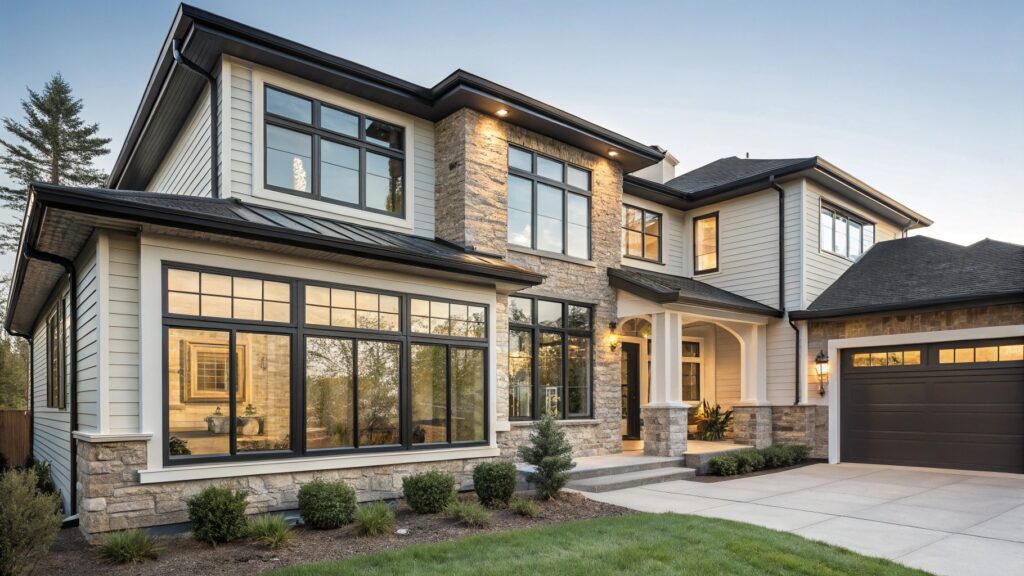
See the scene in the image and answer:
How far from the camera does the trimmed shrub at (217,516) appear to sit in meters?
5.48

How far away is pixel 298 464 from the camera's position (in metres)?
6.68

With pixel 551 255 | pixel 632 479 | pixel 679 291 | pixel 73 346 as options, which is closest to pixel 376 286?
pixel 73 346

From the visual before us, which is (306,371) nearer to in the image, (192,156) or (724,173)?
→ (192,156)

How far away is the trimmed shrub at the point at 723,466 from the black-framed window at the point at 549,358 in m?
2.27

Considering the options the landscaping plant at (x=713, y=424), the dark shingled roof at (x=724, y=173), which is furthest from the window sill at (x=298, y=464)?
the dark shingled roof at (x=724, y=173)

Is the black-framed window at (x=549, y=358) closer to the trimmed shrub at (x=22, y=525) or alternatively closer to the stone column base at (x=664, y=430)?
the stone column base at (x=664, y=430)

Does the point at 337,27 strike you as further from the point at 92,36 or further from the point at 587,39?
the point at 92,36

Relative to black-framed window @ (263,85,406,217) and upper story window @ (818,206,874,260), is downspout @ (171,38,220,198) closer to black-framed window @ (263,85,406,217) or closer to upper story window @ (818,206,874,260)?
black-framed window @ (263,85,406,217)

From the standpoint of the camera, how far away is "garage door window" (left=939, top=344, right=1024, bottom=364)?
33.8 feet

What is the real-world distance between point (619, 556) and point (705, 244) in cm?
1068

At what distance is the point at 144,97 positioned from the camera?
30.4ft

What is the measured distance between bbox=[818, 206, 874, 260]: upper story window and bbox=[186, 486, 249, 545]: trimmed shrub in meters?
12.4

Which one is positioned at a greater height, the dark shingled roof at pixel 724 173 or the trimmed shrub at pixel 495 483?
the dark shingled roof at pixel 724 173

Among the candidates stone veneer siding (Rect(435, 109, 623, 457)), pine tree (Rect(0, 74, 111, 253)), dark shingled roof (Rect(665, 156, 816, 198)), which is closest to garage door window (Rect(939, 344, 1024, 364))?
dark shingled roof (Rect(665, 156, 816, 198))
